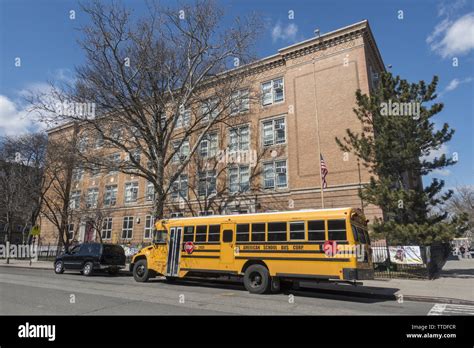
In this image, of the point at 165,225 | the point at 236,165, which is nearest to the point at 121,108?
the point at 165,225

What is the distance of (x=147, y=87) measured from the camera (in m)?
21.9

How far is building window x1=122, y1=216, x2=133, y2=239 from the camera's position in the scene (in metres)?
36.8

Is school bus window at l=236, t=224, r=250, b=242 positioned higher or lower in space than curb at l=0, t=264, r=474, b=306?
higher

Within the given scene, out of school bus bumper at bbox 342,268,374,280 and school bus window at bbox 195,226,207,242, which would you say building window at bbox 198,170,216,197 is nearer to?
school bus window at bbox 195,226,207,242

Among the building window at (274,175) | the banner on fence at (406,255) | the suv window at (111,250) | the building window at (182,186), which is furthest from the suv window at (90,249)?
the banner on fence at (406,255)

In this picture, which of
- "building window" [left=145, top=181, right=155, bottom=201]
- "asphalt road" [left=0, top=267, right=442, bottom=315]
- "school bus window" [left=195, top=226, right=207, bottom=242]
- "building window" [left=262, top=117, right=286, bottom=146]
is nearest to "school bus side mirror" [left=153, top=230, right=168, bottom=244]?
"school bus window" [left=195, top=226, right=207, bottom=242]

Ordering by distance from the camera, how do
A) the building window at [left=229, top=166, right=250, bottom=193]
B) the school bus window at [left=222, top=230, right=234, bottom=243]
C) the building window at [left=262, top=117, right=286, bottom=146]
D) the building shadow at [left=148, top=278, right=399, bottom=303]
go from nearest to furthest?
the building shadow at [left=148, top=278, right=399, bottom=303] → the school bus window at [left=222, top=230, right=234, bottom=243] → the building window at [left=262, top=117, right=286, bottom=146] → the building window at [left=229, top=166, right=250, bottom=193]

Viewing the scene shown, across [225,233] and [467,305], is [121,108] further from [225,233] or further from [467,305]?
[467,305]

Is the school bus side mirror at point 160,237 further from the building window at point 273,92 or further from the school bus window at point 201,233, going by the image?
the building window at point 273,92

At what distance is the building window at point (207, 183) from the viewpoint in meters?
31.5

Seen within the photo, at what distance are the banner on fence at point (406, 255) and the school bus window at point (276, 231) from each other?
974cm

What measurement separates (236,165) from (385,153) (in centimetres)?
1552

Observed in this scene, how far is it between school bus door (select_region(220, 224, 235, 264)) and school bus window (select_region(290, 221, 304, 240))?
259 centimetres
